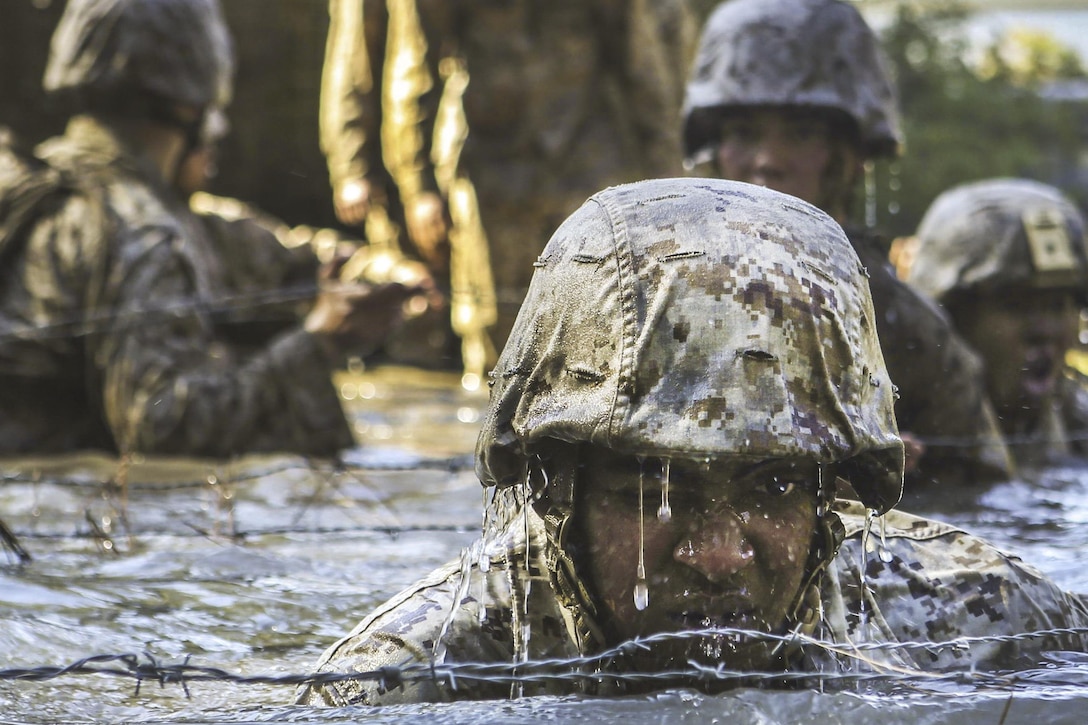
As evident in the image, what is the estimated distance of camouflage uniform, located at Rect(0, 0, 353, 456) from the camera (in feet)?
21.4

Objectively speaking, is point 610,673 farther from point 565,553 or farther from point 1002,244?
point 1002,244

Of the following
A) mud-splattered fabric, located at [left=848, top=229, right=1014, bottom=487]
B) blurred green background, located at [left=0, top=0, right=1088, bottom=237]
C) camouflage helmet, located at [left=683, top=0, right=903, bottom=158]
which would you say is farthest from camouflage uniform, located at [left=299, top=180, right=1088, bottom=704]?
blurred green background, located at [left=0, top=0, right=1088, bottom=237]

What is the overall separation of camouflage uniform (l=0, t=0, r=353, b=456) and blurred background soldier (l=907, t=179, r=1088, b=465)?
9.06 feet

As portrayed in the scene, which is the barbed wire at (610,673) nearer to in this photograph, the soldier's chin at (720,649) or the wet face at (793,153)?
the soldier's chin at (720,649)

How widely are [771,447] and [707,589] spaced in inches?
10.5

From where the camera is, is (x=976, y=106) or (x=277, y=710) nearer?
(x=277, y=710)

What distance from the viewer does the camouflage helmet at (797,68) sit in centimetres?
579

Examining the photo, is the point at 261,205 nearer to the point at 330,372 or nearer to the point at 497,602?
the point at 330,372

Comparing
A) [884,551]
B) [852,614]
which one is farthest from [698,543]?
[884,551]

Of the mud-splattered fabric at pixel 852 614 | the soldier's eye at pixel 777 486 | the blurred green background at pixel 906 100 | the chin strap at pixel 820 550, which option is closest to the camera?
the soldier's eye at pixel 777 486

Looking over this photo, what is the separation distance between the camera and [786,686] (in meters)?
2.89

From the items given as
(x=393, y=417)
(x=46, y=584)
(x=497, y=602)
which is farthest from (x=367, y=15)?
(x=497, y=602)

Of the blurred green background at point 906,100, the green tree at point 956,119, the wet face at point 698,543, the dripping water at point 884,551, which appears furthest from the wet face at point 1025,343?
the green tree at point 956,119

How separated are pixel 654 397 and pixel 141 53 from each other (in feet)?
16.1
